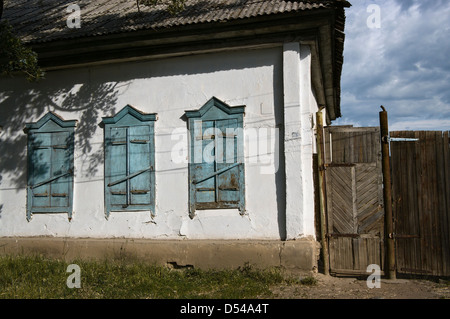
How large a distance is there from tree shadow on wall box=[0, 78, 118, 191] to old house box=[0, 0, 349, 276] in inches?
0.9

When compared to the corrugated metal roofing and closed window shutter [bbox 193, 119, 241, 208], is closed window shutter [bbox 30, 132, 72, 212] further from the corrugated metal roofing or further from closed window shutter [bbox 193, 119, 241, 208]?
closed window shutter [bbox 193, 119, 241, 208]

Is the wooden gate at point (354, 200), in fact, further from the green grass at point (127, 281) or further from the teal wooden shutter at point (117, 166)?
the teal wooden shutter at point (117, 166)

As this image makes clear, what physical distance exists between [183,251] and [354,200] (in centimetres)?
272

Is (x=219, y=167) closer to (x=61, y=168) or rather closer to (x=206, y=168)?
(x=206, y=168)

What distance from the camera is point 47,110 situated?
7914 mm

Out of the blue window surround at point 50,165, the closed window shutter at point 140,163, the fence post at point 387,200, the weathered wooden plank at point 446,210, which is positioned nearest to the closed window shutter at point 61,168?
the blue window surround at point 50,165

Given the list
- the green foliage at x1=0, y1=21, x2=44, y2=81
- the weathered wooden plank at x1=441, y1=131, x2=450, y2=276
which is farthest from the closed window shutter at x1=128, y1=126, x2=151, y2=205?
the weathered wooden plank at x1=441, y1=131, x2=450, y2=276

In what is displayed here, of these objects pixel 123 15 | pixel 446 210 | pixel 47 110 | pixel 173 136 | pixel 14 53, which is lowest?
pixel 446 210

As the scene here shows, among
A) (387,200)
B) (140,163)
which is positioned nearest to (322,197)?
(387,200)

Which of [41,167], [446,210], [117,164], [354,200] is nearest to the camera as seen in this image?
[446,210]

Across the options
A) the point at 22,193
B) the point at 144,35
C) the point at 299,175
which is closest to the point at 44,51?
the point at 144,35

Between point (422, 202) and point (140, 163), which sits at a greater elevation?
point (140, 163)

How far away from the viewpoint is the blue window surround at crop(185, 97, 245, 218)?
6.74 m

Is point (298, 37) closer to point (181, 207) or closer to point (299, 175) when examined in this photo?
point (299, 175)
